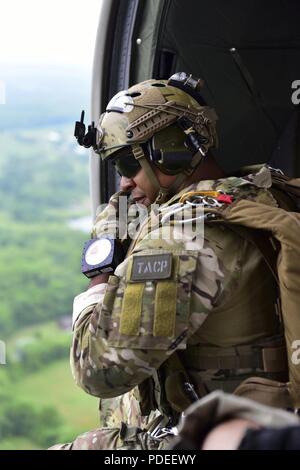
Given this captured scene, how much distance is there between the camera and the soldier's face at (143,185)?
264cm

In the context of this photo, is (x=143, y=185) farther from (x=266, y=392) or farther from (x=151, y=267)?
(x=266, y=392)

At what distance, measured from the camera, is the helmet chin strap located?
262 cm

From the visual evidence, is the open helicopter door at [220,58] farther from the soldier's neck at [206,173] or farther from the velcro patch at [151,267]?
the velcro patch at [151,267]

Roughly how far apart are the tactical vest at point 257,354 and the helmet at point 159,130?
189mm

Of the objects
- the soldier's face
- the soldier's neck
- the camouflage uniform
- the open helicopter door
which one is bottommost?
the camouflage uniform

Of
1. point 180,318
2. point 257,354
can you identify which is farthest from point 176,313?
point 257,354

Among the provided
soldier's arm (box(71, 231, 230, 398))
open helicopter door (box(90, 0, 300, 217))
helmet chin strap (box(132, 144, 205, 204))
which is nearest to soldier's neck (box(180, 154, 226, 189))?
helmet chin strap (box(132, 144, 205, 204))

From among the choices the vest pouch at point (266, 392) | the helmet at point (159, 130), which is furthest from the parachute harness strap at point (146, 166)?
the vest pouch at point (266, 392)

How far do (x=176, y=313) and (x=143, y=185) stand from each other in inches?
23.2

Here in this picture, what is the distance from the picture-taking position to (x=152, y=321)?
222 centimetres

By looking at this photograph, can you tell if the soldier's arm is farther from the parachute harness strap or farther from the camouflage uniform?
the parachute harness strap

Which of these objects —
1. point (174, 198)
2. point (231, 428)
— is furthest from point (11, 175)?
point (231, 428)

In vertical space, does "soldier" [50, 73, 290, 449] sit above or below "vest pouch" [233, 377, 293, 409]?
above

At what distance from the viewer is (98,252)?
2.62 metres
